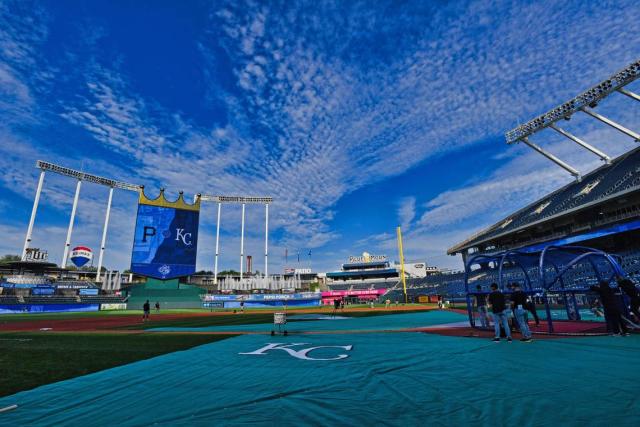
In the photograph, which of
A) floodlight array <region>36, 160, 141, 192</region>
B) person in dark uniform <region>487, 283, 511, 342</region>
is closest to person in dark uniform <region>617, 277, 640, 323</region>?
person in dark uniform <region>487, 283, 511, 342</region>

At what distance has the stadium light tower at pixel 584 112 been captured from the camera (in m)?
35.7

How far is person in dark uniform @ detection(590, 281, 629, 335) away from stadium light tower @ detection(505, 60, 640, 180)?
38593mm

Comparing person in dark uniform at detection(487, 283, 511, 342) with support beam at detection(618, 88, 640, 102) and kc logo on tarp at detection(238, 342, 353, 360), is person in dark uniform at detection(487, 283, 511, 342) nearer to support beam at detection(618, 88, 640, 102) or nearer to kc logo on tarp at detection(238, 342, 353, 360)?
kc logo on tarp at detection(238, 342, 353, 360)

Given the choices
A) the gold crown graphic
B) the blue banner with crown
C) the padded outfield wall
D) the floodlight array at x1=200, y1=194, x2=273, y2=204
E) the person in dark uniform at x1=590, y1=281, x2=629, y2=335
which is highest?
the floodlight array at x1=200, y1=194, x2=273, y2=204

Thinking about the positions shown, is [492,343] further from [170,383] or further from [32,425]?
[32,425]

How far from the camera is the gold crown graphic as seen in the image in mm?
59594

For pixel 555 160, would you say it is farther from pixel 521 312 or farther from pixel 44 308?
pixel 44 308

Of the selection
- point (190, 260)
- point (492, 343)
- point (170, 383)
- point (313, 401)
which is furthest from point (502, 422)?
point (190, 260)

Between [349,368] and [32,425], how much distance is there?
5.19 meters

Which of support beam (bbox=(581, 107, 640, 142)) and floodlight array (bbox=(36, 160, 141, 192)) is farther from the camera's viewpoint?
floodlight array (bbox=(36, 160, 141, 192))

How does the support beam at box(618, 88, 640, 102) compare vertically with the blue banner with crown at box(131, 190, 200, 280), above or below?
above

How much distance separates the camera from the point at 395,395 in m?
4.90

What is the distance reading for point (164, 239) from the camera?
59125 mm

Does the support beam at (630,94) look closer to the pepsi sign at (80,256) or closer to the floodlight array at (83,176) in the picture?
the floodlight array at (83,176)
